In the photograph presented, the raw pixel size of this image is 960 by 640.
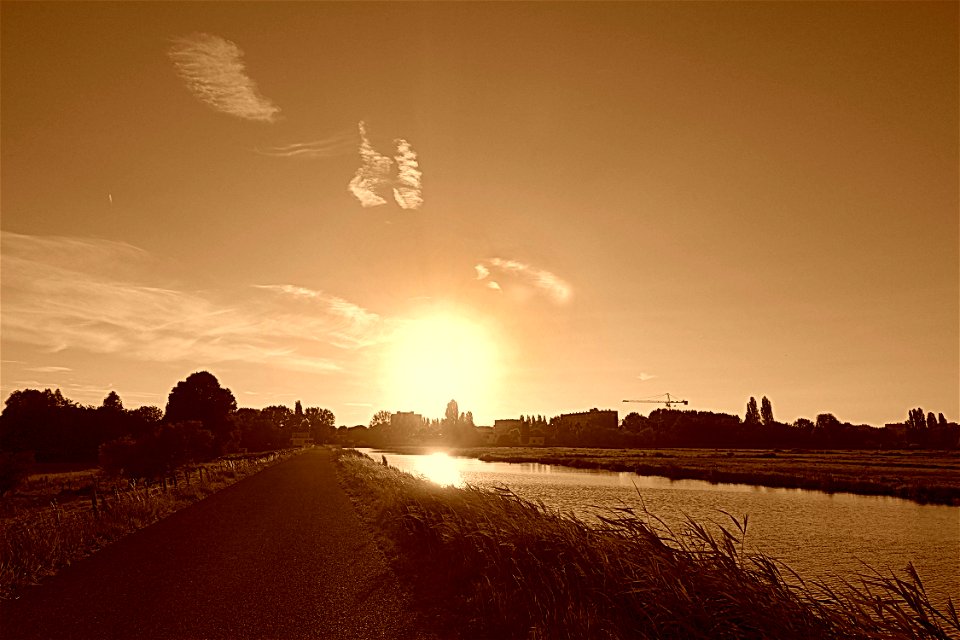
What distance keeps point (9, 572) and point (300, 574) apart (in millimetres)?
6015

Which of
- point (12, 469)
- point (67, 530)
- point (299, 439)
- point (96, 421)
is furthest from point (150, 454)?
point (299, 439)

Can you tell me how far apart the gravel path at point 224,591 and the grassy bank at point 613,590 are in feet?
3.71

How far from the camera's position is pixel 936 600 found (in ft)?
54.6

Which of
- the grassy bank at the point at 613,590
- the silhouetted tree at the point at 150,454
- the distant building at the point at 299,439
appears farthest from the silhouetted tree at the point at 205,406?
the distant building at the point at 299,439

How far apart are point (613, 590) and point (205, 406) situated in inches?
3483

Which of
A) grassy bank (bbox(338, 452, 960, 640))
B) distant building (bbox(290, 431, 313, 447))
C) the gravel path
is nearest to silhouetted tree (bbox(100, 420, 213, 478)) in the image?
the gravel path

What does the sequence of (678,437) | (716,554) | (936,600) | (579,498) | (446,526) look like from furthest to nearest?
(678,437)
(579,498)
(936,600)
(446,526)
(716,554)

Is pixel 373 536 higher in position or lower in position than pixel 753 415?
lower

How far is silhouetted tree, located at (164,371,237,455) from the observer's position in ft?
276

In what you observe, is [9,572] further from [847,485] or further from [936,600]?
[847,485]

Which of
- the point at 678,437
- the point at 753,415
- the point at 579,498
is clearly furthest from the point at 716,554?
the point at 753,415

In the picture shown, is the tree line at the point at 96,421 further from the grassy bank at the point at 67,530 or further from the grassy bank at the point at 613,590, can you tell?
the grassy bank at the point at 613,590

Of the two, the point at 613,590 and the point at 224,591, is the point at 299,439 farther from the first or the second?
the point at 613,590

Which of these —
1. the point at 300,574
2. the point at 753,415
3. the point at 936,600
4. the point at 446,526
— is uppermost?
the point at 753,415
